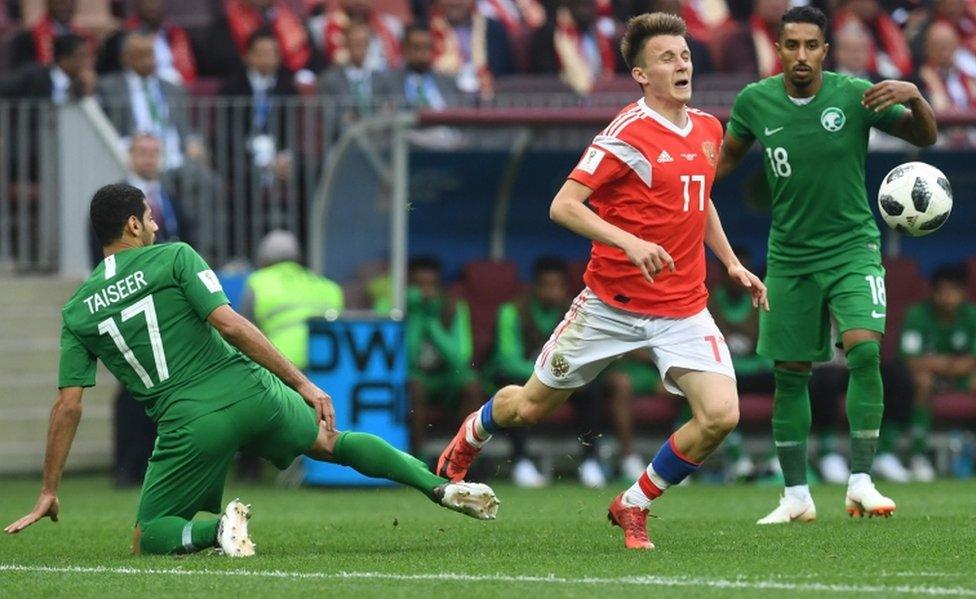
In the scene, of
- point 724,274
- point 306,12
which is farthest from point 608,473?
point 306,12

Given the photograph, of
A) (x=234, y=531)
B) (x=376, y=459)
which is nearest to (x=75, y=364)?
(x=234, y=531)

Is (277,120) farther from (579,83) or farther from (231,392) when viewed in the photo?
(231,392)

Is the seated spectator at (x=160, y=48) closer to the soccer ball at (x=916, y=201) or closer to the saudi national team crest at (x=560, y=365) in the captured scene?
the soccer ball at (x=916, y=201)

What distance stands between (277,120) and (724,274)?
3.92m

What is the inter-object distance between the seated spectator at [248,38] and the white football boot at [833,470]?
5.57m

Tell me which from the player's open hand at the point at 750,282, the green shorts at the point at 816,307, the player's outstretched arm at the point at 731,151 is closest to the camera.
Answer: the player's open hand at the point at 750,282

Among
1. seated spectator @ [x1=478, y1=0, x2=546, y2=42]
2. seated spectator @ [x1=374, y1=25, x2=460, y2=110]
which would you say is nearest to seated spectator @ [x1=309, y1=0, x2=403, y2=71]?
seated spectator @ [x1=374, y1=25, x2=460, y2=110]

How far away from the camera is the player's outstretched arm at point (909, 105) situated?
9430 millimetres

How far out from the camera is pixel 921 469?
1543 centimetres

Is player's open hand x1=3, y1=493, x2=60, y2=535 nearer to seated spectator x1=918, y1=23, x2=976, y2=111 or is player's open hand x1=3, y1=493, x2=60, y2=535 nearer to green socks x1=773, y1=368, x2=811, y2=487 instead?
green socks x1=773, y1=368, x2=811, y2=487

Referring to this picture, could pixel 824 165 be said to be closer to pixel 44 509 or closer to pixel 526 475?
pixel 44 509

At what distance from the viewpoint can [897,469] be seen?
1519 cm

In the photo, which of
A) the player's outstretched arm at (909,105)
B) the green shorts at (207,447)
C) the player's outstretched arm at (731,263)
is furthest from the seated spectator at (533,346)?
the green shorts at (207,447)

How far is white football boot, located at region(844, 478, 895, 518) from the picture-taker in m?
9.58
